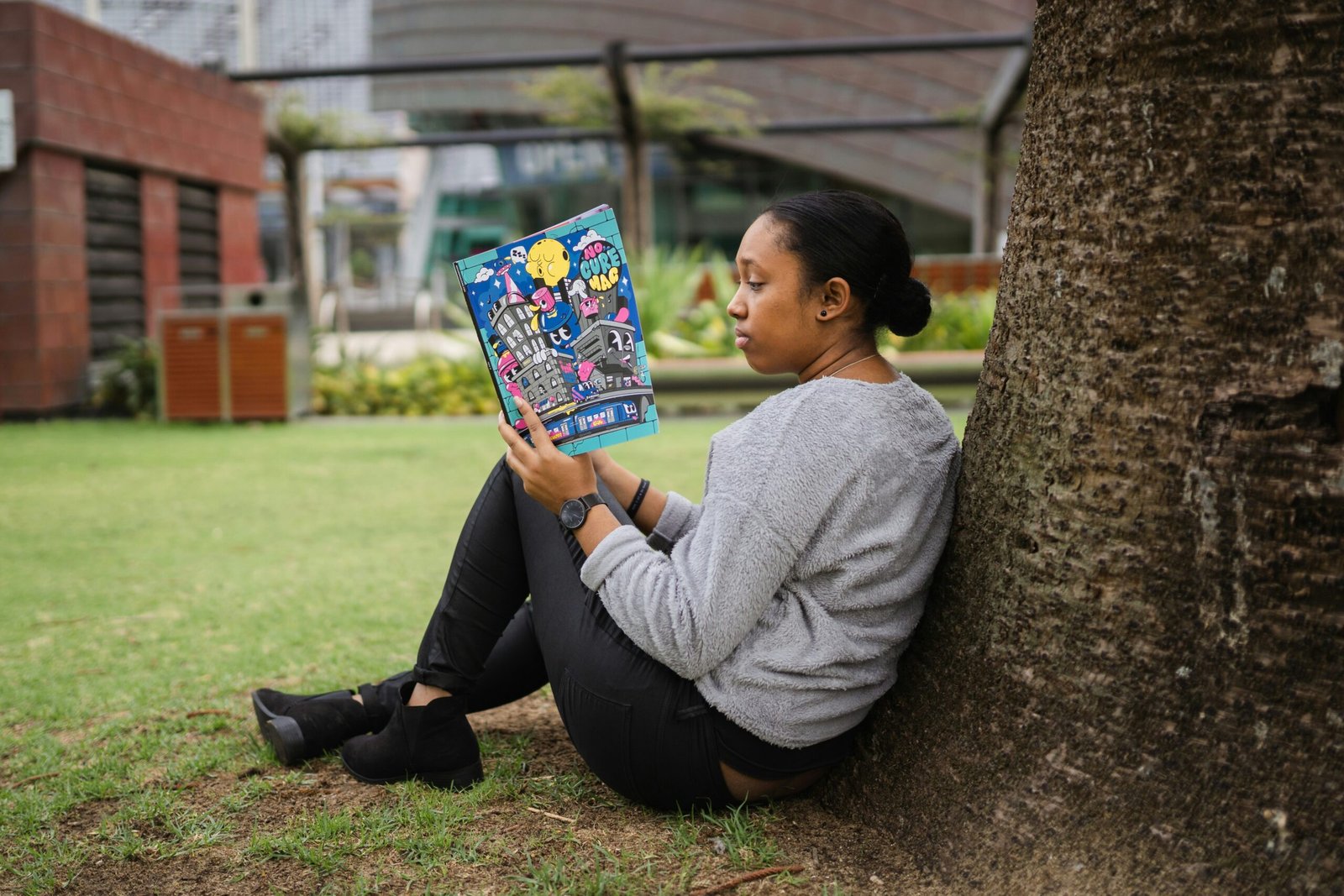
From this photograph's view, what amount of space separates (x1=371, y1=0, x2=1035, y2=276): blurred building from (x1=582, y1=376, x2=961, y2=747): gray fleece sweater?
2503cm

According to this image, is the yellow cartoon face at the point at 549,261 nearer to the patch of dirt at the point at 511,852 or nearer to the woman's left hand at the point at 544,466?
the woman's left hand at the point at 544,466

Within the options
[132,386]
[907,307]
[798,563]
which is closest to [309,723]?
[798,563]

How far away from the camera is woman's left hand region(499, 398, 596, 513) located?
6.32 ft

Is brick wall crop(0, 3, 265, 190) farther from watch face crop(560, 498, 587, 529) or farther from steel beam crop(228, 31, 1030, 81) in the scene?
Result: watch face crop(560, 498, 587, 529)

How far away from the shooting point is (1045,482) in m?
1.79

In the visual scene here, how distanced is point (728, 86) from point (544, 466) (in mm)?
30339

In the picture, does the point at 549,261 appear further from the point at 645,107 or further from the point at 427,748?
the point at 645,107

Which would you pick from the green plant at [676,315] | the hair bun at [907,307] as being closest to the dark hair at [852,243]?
the hair bun at [907,307]

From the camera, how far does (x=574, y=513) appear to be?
1.93 meters

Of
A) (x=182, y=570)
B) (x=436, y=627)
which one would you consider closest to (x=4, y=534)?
(x=182, y=570)

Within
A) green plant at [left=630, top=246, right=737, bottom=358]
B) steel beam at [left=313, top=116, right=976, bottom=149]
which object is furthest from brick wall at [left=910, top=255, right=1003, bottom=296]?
green plant at [left=630, top=246, right=737, bottom=358]

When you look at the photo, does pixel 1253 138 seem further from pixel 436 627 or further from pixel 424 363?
pixel 424 363

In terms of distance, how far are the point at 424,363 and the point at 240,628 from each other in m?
7.25

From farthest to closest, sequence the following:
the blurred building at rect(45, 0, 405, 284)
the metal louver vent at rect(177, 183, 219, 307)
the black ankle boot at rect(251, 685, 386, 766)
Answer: the blurred building at rect(45, 0, 405, 284)
the metal louver vent at rect(177, 183, 219, 307)
the black ankle boot at rect(251, 685, 386, 766)
